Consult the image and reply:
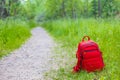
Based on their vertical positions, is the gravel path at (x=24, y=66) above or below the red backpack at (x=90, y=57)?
below

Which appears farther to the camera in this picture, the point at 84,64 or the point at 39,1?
the point at 39,1

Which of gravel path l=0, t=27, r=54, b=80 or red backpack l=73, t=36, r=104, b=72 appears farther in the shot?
gravel path l=0, t=27, r=54, b=80

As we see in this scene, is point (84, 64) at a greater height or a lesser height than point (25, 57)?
greater

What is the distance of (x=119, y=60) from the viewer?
6.12 metres

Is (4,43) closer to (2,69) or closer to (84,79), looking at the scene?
(2,69)

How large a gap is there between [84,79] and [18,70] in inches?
80.7

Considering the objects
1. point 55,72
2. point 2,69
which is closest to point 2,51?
point 2,69

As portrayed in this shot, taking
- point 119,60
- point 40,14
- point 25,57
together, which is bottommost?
point 40,14

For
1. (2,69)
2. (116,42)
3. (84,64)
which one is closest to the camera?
(84,64)

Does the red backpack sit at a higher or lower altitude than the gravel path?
higher

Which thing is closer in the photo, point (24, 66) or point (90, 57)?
point (90, 57)

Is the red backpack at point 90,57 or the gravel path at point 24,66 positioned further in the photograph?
the gravel path at point 24,66

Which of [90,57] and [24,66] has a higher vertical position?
[90,57]

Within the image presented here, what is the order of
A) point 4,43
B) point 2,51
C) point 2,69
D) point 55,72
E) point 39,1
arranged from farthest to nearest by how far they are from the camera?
point 39,1, point 4,43, point 2,51, point 2,69, point 55,72
